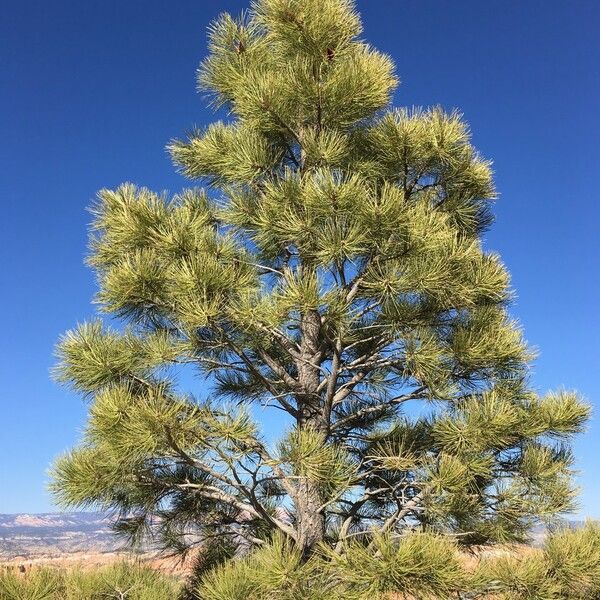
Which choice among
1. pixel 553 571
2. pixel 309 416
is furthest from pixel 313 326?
pixel 553 571

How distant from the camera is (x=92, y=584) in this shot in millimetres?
3426

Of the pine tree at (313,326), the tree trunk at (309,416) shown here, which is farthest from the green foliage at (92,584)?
the tree trunk at (309,416)

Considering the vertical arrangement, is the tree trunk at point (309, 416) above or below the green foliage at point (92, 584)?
A: above

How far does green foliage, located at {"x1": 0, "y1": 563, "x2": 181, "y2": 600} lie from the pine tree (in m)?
0.29

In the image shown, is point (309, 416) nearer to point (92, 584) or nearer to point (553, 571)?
point (553, 571)

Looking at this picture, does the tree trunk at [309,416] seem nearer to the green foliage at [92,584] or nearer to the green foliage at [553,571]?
the green foliage at [553,571]

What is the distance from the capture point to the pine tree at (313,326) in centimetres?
276

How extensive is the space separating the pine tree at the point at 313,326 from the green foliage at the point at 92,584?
0.29m

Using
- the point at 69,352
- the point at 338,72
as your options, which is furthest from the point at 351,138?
the point at 69,352

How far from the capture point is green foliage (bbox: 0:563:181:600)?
3.33 metres

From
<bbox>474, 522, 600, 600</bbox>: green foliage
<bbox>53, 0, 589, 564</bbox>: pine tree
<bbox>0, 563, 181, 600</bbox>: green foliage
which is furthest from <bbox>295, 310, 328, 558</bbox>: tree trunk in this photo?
<bbox>0, 563, 181, 600</bbox>: green foliage

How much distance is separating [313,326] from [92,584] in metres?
1.93

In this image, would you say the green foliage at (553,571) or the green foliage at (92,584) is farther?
the green foliage at (92,584)

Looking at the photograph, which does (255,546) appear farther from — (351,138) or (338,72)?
(338,72)
